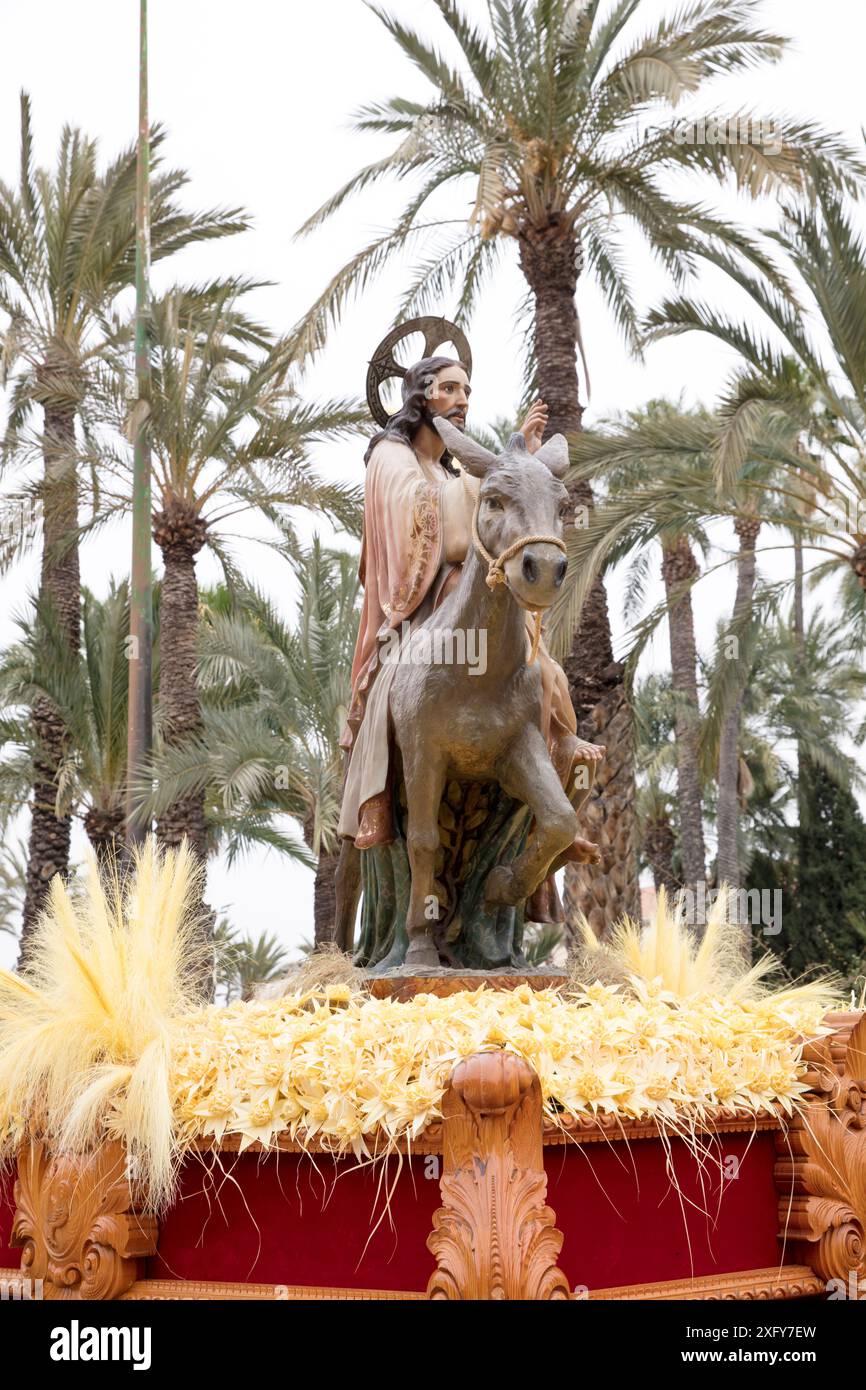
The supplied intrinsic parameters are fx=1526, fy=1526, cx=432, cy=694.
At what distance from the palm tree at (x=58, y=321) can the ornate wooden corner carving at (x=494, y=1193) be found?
14.0 m

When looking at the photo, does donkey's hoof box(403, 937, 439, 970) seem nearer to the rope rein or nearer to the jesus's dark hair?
the rope rein

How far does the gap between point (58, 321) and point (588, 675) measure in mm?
8270

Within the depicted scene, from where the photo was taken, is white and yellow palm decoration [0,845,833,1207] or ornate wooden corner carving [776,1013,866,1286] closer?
white and yellow palm decoration [0,845,833,1207]

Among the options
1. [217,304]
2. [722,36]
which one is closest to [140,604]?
[217,304]

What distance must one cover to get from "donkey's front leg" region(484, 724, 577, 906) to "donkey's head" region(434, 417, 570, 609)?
67cm

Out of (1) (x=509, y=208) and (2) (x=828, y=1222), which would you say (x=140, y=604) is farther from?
(2) (x=828, y=1222)

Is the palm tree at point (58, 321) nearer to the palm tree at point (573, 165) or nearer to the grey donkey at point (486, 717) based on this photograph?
the palm tree at point (573, 165)

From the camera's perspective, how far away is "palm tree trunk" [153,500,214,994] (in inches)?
674

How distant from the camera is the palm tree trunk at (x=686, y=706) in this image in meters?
25.4

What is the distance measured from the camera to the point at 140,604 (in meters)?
14.6

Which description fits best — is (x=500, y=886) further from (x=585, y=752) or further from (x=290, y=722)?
(x=290, y=722)

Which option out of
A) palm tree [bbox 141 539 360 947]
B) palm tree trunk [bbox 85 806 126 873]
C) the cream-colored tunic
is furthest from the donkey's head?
palm tree trunk [bbox 85 806 126 873]

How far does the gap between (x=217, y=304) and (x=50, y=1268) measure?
1421 cm

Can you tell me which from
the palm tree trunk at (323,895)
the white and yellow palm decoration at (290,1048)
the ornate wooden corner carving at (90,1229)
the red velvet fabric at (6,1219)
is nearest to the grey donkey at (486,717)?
the white and yellow palm decoration at (290,1048)
